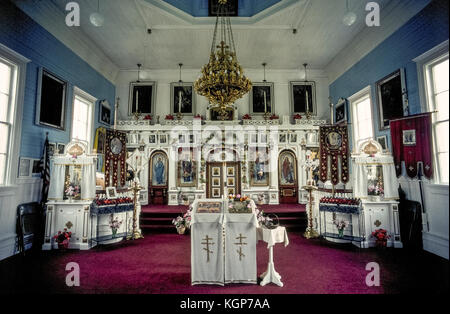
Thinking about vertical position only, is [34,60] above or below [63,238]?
above

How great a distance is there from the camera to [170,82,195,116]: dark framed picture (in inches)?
372

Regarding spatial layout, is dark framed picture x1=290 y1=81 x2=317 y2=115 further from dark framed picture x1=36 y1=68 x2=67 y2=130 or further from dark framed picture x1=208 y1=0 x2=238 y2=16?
dark framed picture x1=36 y1=68 x2=67 y2=130

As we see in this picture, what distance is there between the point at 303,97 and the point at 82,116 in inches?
350

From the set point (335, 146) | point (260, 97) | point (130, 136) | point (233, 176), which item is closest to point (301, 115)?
point (260, 97)

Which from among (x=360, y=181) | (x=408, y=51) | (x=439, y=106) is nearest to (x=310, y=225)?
(x=360, y=181)

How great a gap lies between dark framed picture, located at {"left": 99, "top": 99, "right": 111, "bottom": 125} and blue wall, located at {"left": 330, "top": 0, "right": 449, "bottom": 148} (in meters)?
9.42

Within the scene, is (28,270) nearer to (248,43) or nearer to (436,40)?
(248,43)

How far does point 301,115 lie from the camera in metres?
9.48

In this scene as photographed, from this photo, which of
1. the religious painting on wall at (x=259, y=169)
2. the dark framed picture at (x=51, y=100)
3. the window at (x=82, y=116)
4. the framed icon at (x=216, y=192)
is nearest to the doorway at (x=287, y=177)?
the religious painting on wall at (x=259, y=169)

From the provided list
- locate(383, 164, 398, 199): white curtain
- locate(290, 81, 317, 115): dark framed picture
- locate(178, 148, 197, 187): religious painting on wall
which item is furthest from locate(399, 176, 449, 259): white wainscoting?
locate(178, 148, 197, 187): religious painting on wall

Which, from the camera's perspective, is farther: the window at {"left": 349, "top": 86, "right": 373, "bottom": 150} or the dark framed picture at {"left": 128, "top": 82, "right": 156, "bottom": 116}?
the dark framed picture at {"left": 128, "top": 82, "right": 156, "bottom": 116}

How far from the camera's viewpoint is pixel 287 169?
903 centimetres

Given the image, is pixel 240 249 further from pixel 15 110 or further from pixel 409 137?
pixel 15 110

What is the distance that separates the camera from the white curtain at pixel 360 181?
519cm
